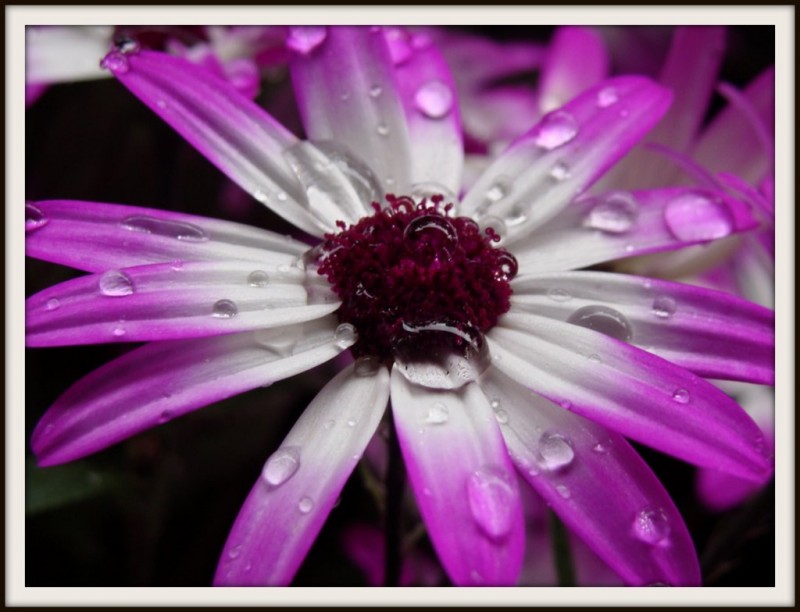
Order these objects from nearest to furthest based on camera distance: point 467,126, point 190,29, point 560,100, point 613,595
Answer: point 613,595 → point 190,29 → point 560,100 → point 467,126

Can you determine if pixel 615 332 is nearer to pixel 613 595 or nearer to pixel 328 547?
pixel 613 595

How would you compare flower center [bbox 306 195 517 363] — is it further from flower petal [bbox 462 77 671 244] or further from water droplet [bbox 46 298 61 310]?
water droplet [bbox 46 298 61 310]

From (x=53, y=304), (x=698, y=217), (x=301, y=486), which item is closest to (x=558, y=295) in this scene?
(x=698, y=217)

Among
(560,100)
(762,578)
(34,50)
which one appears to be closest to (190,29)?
(34,50)

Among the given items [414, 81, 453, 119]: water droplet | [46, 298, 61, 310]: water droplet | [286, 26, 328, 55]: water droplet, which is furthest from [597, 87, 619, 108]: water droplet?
[46, 298, 61, 310]: water droplet

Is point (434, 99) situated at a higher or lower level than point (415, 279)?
higher

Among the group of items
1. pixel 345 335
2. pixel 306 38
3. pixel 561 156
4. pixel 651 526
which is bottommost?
pixel 651 526

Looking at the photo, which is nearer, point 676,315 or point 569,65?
point 676,315

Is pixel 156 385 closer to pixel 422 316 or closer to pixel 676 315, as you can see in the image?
pixel 422 316
